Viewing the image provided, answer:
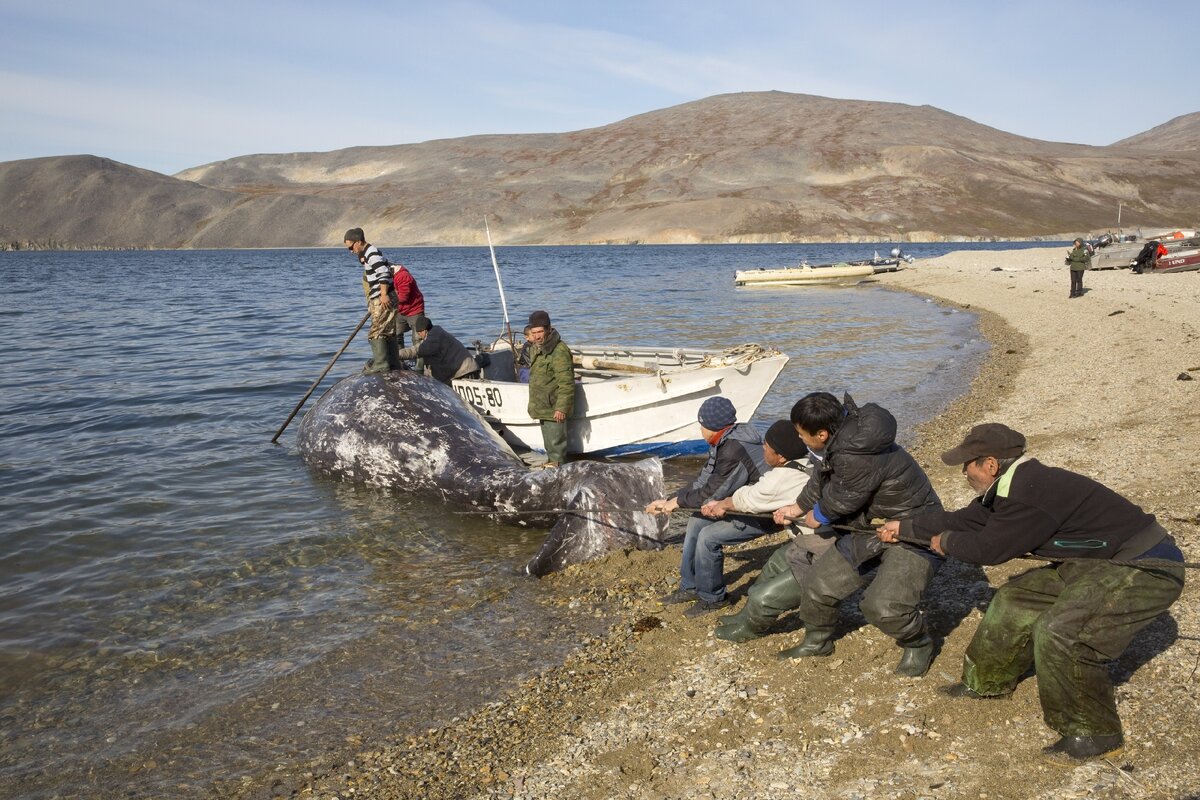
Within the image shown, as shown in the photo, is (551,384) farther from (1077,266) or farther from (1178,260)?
(1178,260)

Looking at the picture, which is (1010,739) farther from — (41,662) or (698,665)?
(41,662)

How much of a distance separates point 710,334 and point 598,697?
22011 millimetres

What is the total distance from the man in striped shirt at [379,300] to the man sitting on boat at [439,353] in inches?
16.8

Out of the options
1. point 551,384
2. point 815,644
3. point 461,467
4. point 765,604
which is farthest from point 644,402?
point 815,644

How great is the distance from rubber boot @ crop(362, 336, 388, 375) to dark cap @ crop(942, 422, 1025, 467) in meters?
8.30

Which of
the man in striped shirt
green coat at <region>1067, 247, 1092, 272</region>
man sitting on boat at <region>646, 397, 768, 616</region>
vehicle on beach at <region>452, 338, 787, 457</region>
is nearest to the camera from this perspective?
man sitting on boat at <region>646, 397, 768, 616</region>

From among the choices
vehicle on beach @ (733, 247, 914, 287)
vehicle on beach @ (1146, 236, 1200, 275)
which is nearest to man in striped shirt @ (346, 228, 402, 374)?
vehicle on beach @ (1146, 236, 1200, 275)

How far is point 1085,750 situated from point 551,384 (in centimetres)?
765

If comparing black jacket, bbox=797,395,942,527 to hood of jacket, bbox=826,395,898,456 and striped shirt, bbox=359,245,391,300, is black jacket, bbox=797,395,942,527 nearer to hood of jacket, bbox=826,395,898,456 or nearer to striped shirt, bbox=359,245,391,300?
hood of jacket, bbox=826,395,898,456

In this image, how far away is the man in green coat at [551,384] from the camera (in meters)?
→ 10.6

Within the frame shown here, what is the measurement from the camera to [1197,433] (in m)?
9.52

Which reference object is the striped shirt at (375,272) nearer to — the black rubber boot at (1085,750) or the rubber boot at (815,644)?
the rubber boot at (815,644)

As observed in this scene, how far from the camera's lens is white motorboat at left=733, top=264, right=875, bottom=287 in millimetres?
51781

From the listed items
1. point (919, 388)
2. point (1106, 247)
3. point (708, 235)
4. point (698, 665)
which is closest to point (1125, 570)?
point (698, 665)
